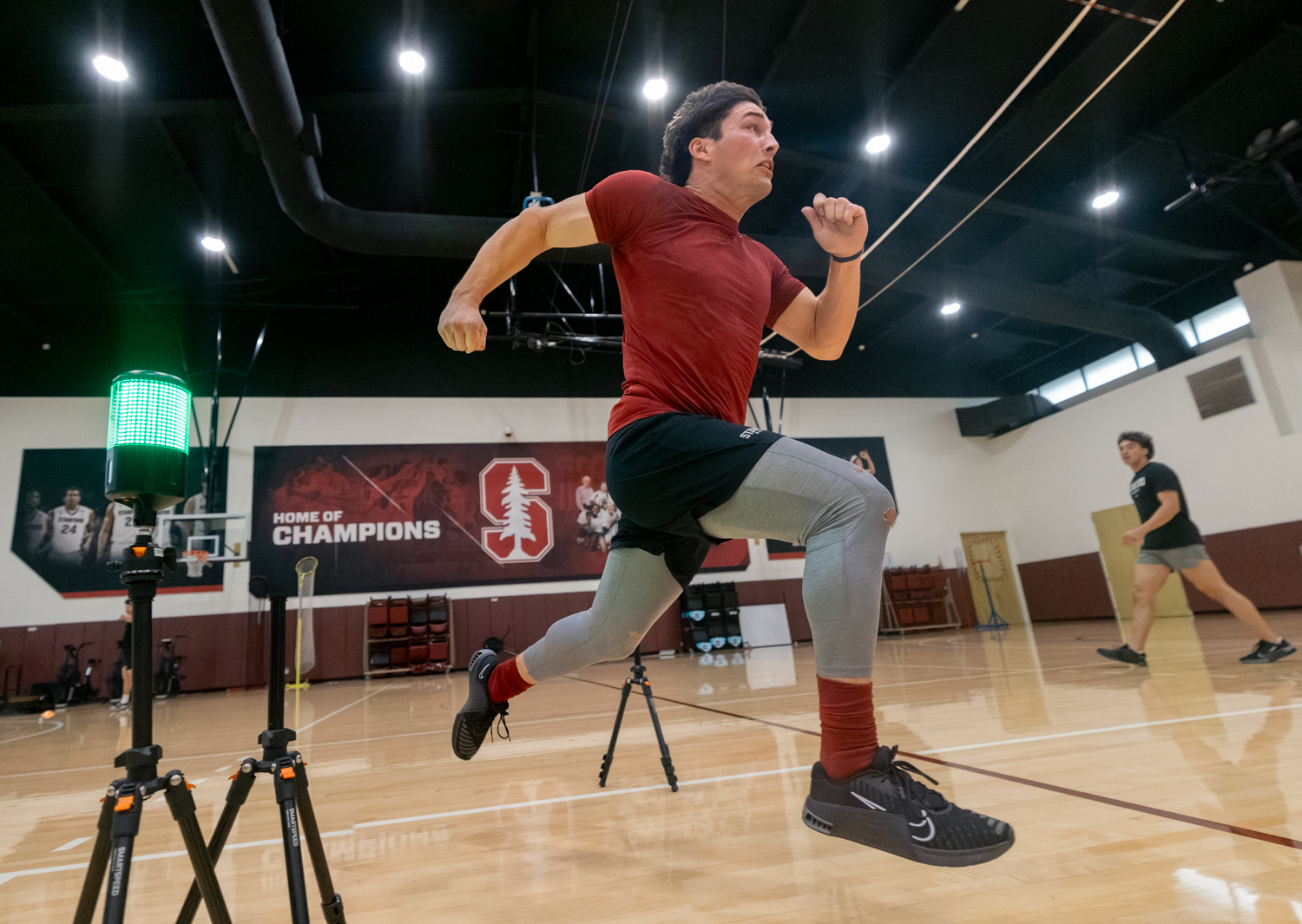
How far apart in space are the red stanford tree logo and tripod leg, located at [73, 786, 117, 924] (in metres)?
10.4

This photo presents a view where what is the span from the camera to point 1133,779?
71.4 inches

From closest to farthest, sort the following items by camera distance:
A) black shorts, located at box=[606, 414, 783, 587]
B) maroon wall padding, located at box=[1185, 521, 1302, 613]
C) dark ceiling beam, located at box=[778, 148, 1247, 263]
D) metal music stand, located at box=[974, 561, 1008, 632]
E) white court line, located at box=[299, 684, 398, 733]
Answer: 1. black shorts, located at box=[606, 414, 783, 587]
2. white court line, located at box=[299, 684, 398, 733]
3. dark ceiling beam, located at box=[778, 148, 1247, 263]
4. maroon wall padding, located at box=[1185, 521, 1302, 613]
5. metal music stand, located at box=[974, 561, 1008, 632]

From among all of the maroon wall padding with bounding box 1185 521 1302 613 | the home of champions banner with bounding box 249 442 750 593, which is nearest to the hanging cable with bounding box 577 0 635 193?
the home of champions banner with bounding box 249 442 750 593

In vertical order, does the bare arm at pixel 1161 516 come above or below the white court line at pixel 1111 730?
above

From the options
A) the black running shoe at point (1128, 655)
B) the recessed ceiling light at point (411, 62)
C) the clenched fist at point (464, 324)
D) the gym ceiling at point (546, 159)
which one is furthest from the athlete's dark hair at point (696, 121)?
the recessed ceiling light at point (411, 62)

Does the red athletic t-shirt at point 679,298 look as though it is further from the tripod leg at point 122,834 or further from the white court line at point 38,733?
the white court line at point 38,733

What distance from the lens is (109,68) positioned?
6164 mm

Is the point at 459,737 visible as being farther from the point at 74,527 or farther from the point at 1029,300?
the point at 74,527

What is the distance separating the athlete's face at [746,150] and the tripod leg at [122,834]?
4.73 feet

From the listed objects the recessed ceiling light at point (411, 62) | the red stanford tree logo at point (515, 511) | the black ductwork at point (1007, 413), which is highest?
the recessed ceiling light at point (411, 62)

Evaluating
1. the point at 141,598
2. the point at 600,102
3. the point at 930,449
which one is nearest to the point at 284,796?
the point at 141,598

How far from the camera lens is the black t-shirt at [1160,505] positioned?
4348mm

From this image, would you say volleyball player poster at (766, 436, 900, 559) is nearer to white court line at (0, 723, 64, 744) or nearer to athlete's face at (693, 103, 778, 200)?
white court line at (0, 723, 64, 744)

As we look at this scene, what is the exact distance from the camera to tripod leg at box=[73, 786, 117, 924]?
982mm
